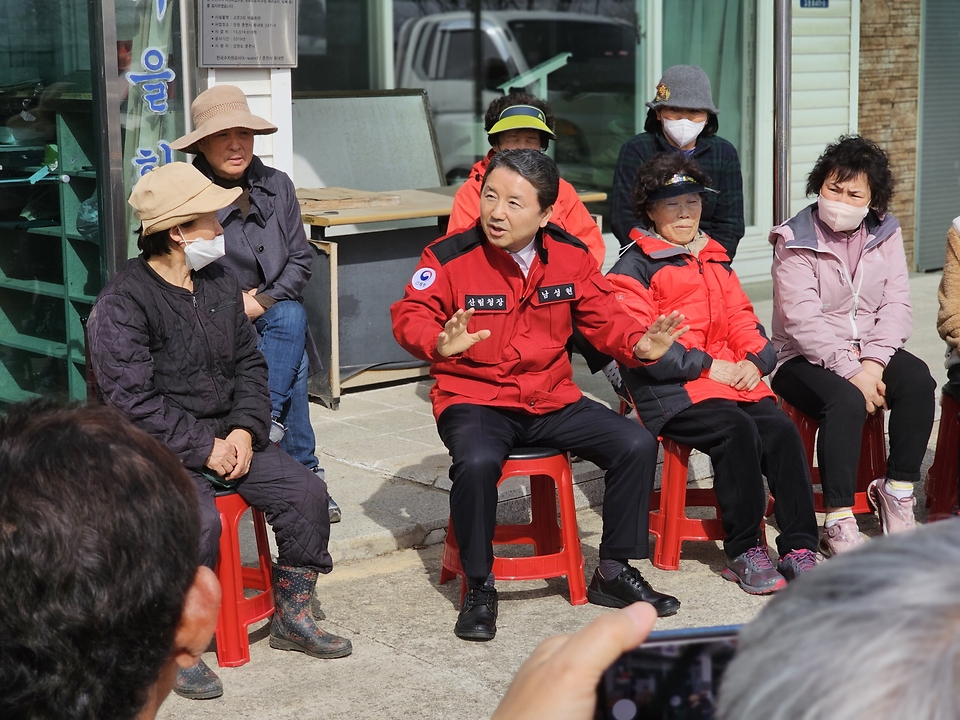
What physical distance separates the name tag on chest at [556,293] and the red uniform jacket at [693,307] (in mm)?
327

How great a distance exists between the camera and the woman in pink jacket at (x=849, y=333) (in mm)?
4539

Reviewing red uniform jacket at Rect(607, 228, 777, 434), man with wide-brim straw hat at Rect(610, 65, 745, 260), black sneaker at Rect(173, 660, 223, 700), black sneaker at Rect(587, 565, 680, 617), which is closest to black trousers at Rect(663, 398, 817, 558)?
red uniform jacket at Rect(607, 228, 777, 434)

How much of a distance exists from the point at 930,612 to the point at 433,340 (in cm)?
320

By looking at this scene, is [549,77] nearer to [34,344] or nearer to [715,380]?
[34,344]

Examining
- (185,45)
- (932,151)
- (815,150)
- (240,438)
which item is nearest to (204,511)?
(240,438)

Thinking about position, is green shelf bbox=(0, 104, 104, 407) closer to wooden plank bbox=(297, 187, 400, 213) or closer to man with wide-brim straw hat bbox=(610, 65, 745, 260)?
wooden plank bbox=(297, 187, 400, 213)

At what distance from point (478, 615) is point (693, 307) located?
148cm

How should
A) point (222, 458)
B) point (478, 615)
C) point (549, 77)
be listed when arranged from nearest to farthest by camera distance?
point (222, 458)
point (478, 615)
point (549, 77)

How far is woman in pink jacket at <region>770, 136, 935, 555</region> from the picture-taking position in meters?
4.54

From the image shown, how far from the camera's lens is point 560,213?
5.25m

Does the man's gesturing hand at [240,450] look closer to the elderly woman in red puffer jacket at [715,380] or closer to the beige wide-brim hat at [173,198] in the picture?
the beige wide-brim hat at [173,198]

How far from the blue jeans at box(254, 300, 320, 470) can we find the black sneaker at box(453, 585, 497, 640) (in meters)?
1.02

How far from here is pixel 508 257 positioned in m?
4.17

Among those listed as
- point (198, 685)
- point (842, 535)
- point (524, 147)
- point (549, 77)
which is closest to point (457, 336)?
point (198, 685)
